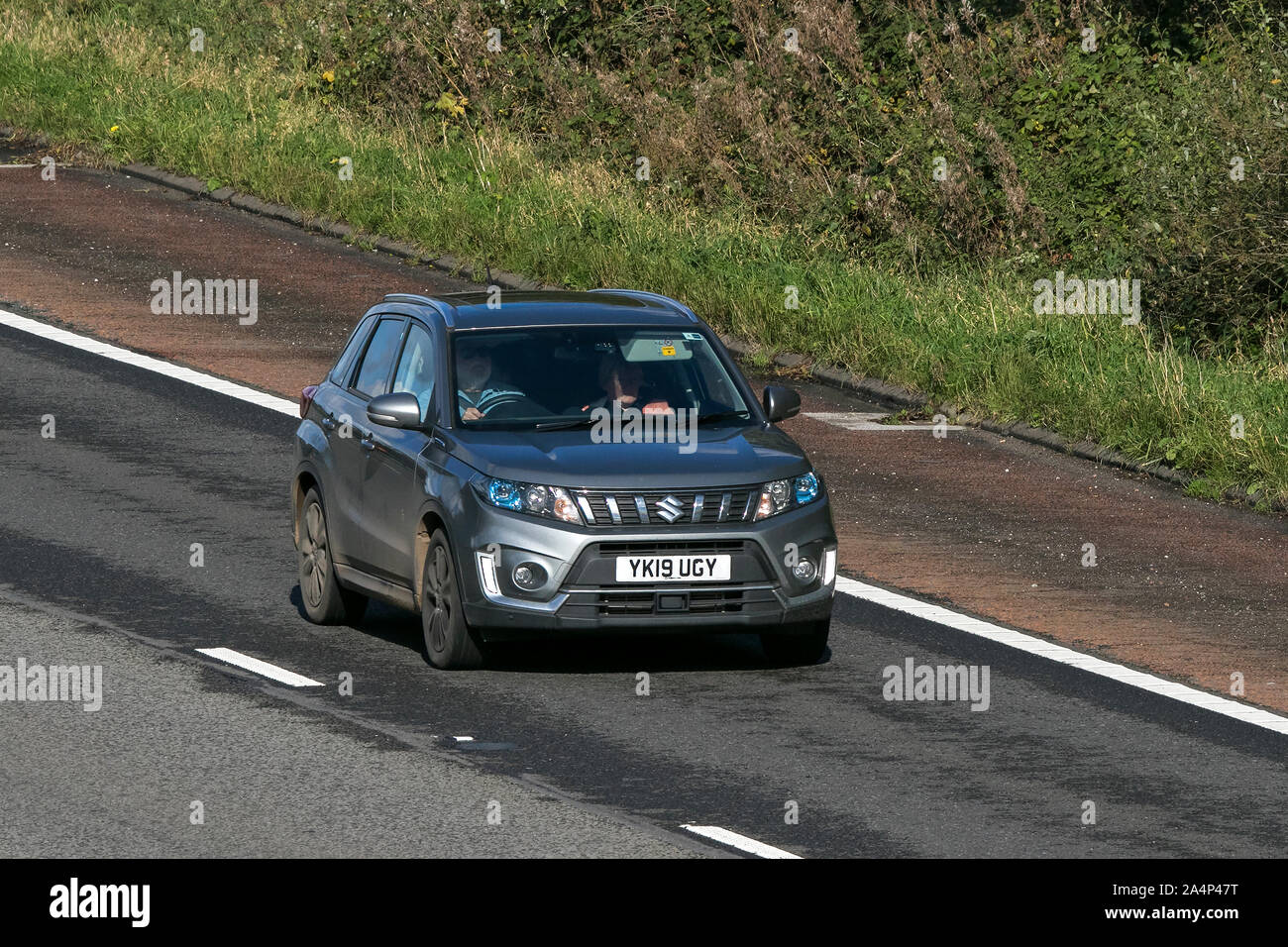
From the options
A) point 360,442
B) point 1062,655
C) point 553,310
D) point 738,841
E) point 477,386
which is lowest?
point 1062,655

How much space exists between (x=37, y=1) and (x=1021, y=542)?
2383 centimetres

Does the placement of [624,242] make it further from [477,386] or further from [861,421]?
[477,386]

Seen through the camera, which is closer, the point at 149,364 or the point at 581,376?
the point at 581,376

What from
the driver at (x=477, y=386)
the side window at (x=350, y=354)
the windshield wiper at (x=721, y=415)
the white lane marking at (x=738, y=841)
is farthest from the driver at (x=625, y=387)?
the white lane marking at (x=738, y=841)

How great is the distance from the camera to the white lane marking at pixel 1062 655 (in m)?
11.7

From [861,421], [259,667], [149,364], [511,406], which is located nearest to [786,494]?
[511,406]

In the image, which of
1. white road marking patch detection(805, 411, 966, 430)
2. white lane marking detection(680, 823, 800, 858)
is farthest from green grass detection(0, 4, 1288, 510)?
white lane marking detection(680, 823, 800, 858)

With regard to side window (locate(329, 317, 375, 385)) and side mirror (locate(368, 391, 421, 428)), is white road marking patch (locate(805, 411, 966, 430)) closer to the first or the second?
side window (locate(329, 317, 375, 385))

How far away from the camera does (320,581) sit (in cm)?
1325

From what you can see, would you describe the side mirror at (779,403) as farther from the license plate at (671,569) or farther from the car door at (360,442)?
the car door at (360,442)

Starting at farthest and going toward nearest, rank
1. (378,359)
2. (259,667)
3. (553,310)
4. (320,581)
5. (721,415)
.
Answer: (378,359)
(320,581)
(553,310)
(721,415)
(259,667)

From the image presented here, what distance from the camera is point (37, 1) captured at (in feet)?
116

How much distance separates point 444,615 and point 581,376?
1475 mm

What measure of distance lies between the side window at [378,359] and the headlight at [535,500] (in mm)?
1804
